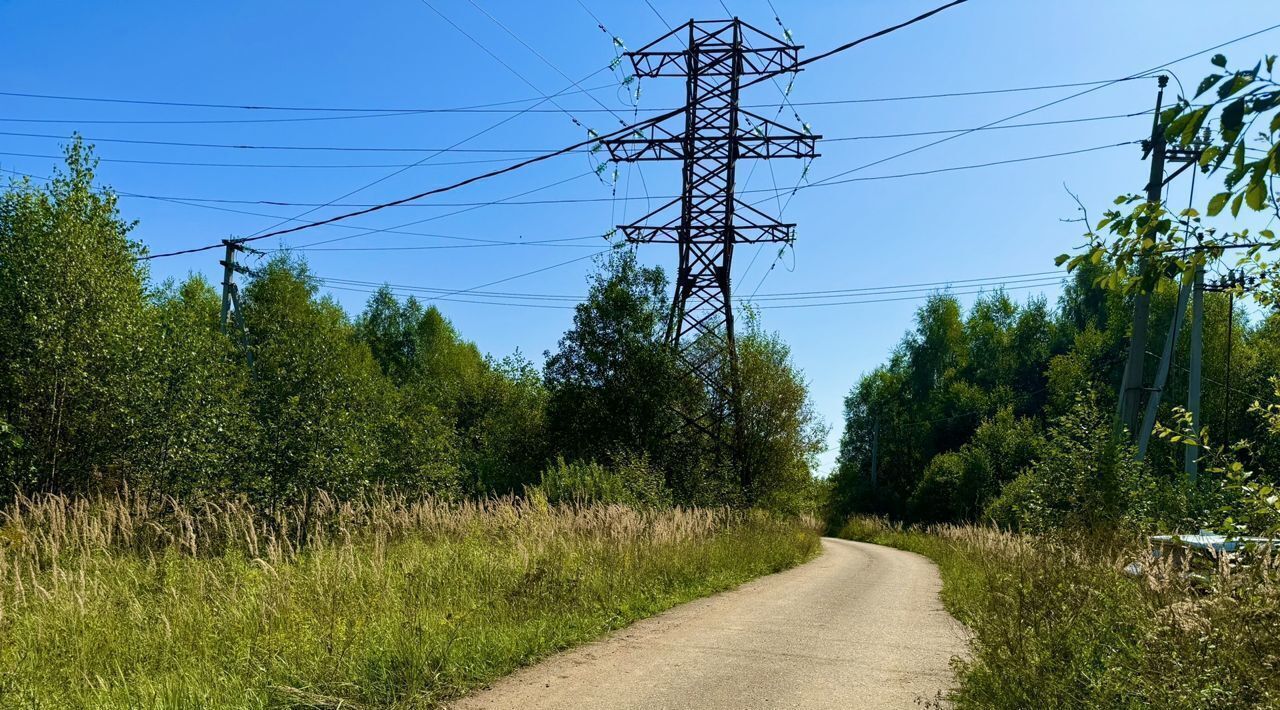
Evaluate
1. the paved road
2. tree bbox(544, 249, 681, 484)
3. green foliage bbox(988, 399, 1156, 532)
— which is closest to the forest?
green foliage bbox(988, 399, 1156, 532)

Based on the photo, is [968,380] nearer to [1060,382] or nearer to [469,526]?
[1060,382]

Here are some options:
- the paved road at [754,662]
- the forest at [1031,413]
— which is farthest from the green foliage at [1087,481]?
the paved road at [754,662]

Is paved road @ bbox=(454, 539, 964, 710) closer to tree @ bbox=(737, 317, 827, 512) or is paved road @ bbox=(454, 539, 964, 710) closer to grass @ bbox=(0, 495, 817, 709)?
grass @ bbox=(0, 495, 817, 709)

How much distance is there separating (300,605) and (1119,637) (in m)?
6.72

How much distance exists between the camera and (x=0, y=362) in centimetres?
1451

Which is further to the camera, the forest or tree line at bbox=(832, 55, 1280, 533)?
the forest

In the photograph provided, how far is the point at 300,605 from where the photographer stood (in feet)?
23.3

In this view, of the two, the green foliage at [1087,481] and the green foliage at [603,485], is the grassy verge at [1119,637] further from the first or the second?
the green foliage at [603,485]

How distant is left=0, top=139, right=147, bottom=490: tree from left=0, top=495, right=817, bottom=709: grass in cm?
385

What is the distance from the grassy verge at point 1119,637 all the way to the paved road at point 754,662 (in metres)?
0.87

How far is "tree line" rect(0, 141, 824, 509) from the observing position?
13961 mm

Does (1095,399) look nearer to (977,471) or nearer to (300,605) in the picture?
(300,605)

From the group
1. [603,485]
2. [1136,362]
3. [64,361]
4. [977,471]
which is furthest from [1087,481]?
[977,471]

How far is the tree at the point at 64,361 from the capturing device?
47.1ft
